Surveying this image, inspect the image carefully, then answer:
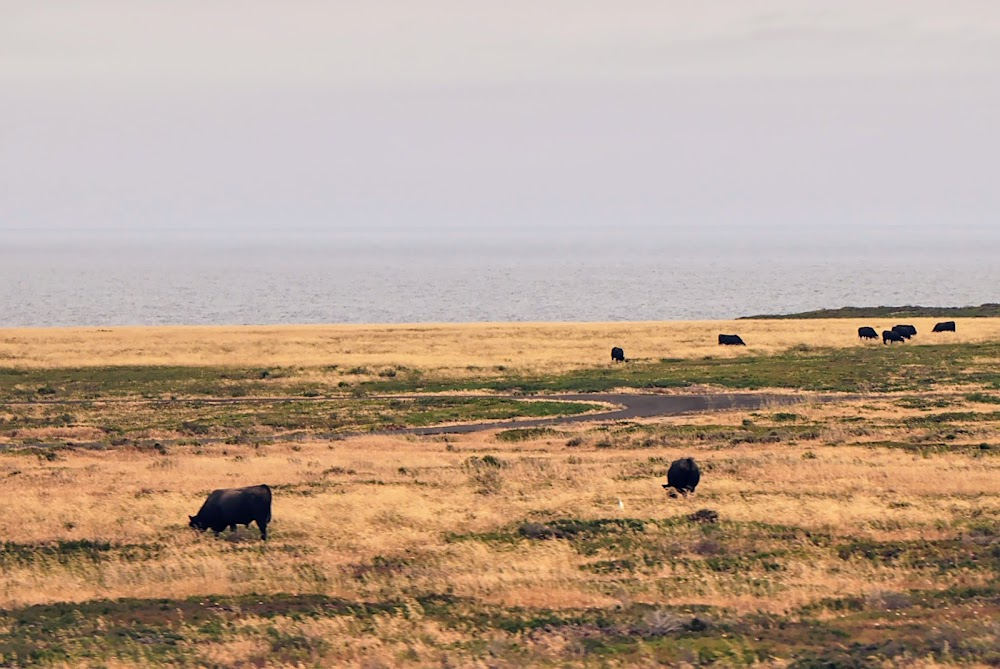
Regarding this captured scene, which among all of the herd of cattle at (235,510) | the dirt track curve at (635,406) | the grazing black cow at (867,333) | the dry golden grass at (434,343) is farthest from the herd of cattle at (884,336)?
the herd of cattle at (235,510)

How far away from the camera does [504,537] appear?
22859mm

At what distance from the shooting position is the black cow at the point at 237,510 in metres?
23.2

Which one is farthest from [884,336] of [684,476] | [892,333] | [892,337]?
[684,476]

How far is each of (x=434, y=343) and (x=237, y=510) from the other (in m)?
58.7

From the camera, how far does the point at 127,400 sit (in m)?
54.6

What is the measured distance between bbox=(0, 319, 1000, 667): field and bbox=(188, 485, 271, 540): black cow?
357 millimetres

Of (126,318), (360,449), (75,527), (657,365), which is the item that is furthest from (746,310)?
(75,527)

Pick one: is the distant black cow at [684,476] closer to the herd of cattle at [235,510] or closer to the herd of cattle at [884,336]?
the herd of cattle at [235,510]

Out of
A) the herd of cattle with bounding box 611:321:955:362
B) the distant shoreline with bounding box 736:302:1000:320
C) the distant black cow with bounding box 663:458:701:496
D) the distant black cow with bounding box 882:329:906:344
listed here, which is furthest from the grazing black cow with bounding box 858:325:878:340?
the distant black cow with bounding box 663:458:701:496

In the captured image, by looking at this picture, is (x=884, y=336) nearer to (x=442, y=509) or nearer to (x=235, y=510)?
(x=442, y=509)

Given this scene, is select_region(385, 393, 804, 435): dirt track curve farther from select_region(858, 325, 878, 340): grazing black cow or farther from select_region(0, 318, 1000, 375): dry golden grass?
Result: select_region(858, 325, 878, 340): grazing black cow

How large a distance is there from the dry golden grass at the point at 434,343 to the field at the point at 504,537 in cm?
1676

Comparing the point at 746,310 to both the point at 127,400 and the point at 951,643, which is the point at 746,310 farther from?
the point at 951,643

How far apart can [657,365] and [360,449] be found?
3131 cm
